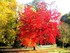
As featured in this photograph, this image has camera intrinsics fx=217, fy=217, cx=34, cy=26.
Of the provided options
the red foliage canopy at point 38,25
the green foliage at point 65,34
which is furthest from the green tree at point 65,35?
the red foliage canopy at point 38,25

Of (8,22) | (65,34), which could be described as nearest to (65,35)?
(65,34)

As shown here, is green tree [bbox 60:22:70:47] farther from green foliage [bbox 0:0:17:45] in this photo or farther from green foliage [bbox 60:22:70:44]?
green foliage [bbox 0:0:17:45]

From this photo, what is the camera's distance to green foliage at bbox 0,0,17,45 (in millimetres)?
29312

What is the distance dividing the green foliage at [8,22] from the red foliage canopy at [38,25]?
5.61 ft

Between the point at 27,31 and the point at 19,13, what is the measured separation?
3275mm

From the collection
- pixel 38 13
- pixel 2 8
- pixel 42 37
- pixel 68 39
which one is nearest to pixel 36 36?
pixel 42 37

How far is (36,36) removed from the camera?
94.4 ft

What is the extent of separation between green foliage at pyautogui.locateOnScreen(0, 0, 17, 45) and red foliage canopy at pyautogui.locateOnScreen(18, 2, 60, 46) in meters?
1.71

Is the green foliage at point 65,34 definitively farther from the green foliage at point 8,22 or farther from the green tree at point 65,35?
the green foliage at point 8,22

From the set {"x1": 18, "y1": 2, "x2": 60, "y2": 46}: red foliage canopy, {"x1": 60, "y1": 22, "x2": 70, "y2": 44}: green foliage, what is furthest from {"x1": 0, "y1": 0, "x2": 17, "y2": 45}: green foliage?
{"x1": 60, "y1": 22, "x2": 70, "y2": 44}: green foliage

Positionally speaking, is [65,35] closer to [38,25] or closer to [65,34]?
[65,34]

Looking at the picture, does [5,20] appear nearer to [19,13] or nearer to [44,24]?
[19,13]

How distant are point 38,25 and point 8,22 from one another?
5.10m

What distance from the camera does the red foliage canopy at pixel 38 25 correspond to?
93.2ft
